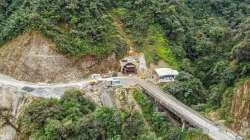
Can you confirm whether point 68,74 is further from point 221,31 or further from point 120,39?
point 221,31

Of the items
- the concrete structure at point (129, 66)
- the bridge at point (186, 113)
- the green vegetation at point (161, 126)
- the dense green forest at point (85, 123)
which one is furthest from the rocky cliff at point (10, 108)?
the bridge at point (186, 113)

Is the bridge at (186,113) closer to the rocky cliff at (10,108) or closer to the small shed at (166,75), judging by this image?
the small shed at (166,75)

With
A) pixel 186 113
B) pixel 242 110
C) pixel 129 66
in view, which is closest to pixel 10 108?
pixel 129 66

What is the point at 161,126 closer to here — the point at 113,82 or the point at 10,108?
the point at 113,82

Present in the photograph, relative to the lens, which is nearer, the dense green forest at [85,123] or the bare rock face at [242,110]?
the bare rock face at [242,110]

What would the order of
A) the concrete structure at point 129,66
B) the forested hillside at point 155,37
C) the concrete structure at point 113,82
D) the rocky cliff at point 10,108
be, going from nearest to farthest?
1. the rocky cliff at point 10,108
2. the forested hillside at point 155,37
3. the concrete structure at point 113,82
4. the concrete structure at point 129,66

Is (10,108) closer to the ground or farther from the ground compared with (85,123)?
closer to the ground

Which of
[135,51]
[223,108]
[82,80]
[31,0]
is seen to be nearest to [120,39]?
[135,51]
